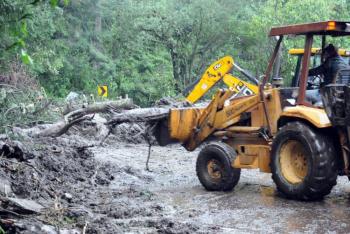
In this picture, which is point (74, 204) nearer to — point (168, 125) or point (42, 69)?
point (168, 125)

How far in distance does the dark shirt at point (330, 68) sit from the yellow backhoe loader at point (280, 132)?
0.36 feet

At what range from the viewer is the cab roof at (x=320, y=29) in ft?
27.8

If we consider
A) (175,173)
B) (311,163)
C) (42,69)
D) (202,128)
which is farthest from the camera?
(42,69)

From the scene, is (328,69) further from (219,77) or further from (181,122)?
(219,77)

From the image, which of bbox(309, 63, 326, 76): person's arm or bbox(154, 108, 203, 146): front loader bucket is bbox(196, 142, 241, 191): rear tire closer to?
bbox(154, 108, 203, 146): front loader bucket

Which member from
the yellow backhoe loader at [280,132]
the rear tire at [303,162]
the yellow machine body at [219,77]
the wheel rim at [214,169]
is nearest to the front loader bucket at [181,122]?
the yellow backhoe loader at [280,132]

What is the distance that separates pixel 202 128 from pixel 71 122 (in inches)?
121

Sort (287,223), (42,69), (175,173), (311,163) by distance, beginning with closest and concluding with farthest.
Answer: (287,223) < (311,163) < (175,173) < (42,69)

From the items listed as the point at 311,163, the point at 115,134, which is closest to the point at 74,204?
the point at 311,163

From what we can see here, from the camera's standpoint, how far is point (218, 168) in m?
10.1

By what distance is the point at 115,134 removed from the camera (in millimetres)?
17375

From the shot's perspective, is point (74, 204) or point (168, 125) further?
Answer: point (168, 125)

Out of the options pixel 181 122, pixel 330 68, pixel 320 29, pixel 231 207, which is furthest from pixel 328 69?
pixel 181 122

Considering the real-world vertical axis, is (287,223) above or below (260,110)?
below
